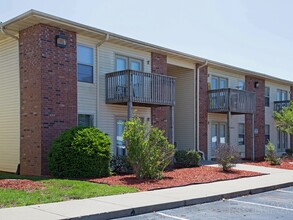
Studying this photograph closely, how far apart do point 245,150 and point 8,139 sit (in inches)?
591

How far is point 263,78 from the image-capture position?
26594 millimetres

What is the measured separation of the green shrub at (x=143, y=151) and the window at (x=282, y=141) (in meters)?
18.6

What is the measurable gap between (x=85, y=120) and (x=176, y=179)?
505 cm

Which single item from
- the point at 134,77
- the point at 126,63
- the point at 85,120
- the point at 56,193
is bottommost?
the point at 56,193

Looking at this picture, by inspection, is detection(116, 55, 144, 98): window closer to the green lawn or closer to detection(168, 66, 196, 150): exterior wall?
detection(168, 66, 196, 150): exterior wall

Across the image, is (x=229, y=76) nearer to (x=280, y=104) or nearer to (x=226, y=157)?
(x=280, y=104)

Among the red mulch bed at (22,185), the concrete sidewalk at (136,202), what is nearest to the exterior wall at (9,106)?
the red mulch bed at (22,185)

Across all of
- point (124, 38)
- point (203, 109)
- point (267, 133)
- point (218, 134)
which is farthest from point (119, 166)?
point (267, 133)

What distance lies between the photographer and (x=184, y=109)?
2219 cm

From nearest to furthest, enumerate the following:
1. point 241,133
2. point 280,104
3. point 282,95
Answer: point 241,133, point 280,104, point 282,95

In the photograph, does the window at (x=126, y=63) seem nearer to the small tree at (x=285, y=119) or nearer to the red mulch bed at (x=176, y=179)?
the red mulch bed at (x=176, y=179)

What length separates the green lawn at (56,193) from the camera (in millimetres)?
8516

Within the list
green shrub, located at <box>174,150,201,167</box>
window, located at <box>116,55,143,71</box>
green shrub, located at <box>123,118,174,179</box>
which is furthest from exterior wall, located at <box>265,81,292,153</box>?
green shrub, located at <box>123,118,174,179</box>

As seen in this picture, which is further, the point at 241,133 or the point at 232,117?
Result: the point at 241,133
